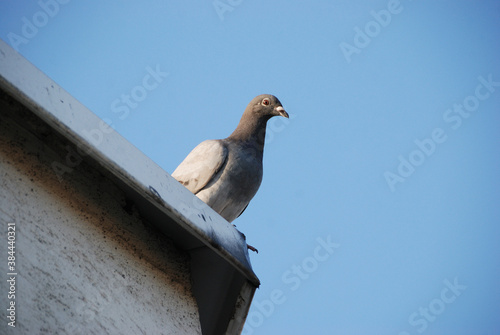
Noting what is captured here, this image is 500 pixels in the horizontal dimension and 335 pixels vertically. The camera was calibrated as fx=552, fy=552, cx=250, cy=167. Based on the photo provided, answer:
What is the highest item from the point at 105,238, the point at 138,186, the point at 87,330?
the point at 138,186

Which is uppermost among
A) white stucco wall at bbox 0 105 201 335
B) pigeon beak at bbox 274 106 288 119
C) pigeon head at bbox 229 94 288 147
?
pigeon beak at bbox 274 106 288 119

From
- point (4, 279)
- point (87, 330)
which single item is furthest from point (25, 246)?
point (87, 330)

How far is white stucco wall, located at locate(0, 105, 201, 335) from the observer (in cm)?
206

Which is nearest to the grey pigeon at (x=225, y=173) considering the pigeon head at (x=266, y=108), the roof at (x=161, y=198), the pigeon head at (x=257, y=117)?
the pigeon head at (x=257, y=117)

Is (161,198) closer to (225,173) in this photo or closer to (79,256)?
(79,256)

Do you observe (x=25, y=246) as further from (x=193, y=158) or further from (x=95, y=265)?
(x=193, y=158)

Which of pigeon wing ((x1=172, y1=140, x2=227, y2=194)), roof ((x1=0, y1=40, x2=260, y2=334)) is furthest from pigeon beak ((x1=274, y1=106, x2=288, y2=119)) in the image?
roof ((x1=0, y1=40, x2=260, y2=334))

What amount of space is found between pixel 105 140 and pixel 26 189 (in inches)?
14.7

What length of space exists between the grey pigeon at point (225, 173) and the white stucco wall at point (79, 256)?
2549 millimetres

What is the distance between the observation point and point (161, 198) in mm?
2379

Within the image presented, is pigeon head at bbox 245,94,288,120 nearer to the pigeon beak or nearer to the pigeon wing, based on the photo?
the pigeon beak

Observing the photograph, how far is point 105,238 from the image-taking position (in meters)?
2.45

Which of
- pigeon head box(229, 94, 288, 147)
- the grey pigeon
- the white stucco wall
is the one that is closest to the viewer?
the white stucco wall

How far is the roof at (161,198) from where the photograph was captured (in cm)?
210
